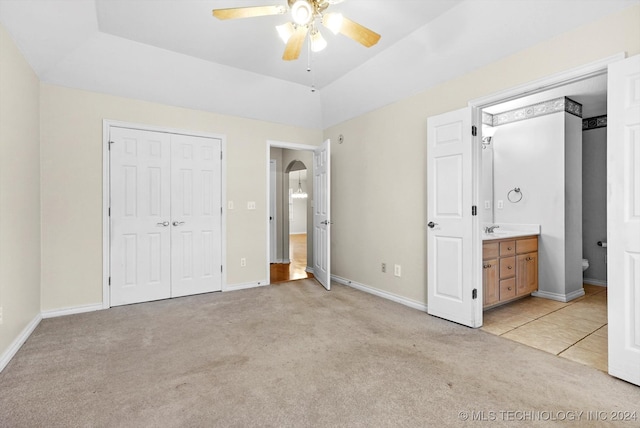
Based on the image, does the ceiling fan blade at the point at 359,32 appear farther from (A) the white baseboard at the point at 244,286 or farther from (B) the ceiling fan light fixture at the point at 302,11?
(A) the white baseboard at the point at 244,286

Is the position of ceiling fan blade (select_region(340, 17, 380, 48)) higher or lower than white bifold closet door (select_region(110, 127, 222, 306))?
higher

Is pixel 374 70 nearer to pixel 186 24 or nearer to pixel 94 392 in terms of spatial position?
pixel 186 24

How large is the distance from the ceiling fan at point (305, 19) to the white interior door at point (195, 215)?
2153mm

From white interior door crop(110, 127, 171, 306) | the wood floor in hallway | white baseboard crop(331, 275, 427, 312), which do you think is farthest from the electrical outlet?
white interior door crop(110, 127, 171, 306)

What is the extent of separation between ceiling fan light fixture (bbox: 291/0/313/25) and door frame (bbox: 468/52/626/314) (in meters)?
1.75

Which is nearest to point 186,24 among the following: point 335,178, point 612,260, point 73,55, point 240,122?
point 73,55

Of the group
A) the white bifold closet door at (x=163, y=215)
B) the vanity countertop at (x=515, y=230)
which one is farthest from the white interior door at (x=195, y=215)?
the vanity countertop at (x=515, y=230)

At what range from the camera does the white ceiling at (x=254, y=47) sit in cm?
235

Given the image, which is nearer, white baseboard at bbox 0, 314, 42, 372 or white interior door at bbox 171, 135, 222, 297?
white baseboard at bbox 0, 314, 42, 372

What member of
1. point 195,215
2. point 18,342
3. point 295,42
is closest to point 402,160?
point 295,42

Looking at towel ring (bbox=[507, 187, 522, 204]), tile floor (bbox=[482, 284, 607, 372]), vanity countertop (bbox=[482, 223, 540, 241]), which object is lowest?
tile floor (bbox=[482, 284, 607, 372])

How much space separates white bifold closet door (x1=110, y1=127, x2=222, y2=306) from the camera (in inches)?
138

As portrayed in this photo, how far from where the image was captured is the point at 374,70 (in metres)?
3.50

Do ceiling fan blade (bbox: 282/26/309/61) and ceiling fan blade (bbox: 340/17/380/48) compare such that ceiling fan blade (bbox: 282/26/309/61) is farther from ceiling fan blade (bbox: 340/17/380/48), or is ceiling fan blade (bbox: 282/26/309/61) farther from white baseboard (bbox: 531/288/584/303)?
white baseboard (bbox: 531/288/584/303)
